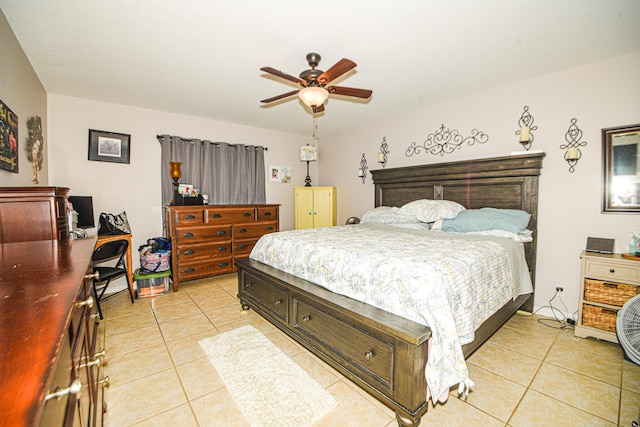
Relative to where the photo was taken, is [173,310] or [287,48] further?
[173,310]

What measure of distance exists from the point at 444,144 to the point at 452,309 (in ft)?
8.89

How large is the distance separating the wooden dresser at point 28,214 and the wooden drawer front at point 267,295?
4.81 feet

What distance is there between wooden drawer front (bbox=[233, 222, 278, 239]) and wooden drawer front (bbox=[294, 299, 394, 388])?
2224 mm

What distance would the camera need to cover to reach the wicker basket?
2.25m

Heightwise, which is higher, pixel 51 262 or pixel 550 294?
pixel 51 262

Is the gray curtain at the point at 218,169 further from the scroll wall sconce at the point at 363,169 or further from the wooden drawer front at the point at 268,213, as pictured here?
the scroll wall sconce at the point at 363,169

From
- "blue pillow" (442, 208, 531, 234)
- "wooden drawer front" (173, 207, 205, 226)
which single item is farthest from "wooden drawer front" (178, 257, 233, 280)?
"blue pillow" (442, 208, 531, 234)

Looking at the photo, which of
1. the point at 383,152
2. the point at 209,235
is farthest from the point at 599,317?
the point at 209,235

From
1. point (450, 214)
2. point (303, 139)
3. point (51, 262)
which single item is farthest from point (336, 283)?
point (303, 139)

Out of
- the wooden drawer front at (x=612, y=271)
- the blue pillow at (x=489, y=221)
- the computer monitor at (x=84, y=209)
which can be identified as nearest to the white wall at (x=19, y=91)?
the computer monitor at (x=84, y=209)

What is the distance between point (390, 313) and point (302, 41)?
2.12 metres

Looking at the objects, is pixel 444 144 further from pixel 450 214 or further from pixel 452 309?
pixel 452 309

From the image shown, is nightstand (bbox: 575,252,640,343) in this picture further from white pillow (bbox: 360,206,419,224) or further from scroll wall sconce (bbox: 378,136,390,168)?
scroll wall sconce (bbox: 378,136,390,168)

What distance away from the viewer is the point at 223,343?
7.48 feet
